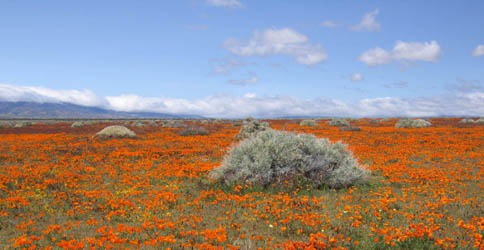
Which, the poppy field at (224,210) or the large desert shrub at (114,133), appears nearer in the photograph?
the poppy field at (224,210)

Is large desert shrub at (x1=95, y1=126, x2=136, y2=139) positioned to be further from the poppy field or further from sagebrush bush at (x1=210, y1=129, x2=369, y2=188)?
sagebrush bush at (x1=210, y1=129, x2=369, y2=188)

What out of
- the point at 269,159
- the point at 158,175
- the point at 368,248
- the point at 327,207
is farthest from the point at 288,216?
the point at 158,175

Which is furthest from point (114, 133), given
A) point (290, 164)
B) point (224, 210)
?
point (224, 210)

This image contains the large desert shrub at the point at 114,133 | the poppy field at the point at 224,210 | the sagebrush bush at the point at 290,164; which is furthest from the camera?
the large desert shrub at the point at 114,133

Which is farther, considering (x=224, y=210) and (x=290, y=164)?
(x=290, y=164)

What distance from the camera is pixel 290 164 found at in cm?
1102

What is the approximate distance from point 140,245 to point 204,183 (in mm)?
5463

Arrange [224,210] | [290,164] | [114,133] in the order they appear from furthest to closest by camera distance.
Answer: [114,133], [290,164], [224,210]

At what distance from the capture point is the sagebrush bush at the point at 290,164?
10.7m

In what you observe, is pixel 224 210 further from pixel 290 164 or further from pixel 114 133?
pixel 114 133

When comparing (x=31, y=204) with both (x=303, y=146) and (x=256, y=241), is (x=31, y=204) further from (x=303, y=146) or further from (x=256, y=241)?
(x=303, y=146)

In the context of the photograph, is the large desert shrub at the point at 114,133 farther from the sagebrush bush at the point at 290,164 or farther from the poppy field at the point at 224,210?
the sagebrush bush at the point at 290,164

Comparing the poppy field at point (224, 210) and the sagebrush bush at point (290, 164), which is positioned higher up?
the sagebrush bush at point (290, 164)

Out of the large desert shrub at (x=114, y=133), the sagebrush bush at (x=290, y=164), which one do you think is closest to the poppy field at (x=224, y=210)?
the sagebrush bush at (x=290, y=164)
